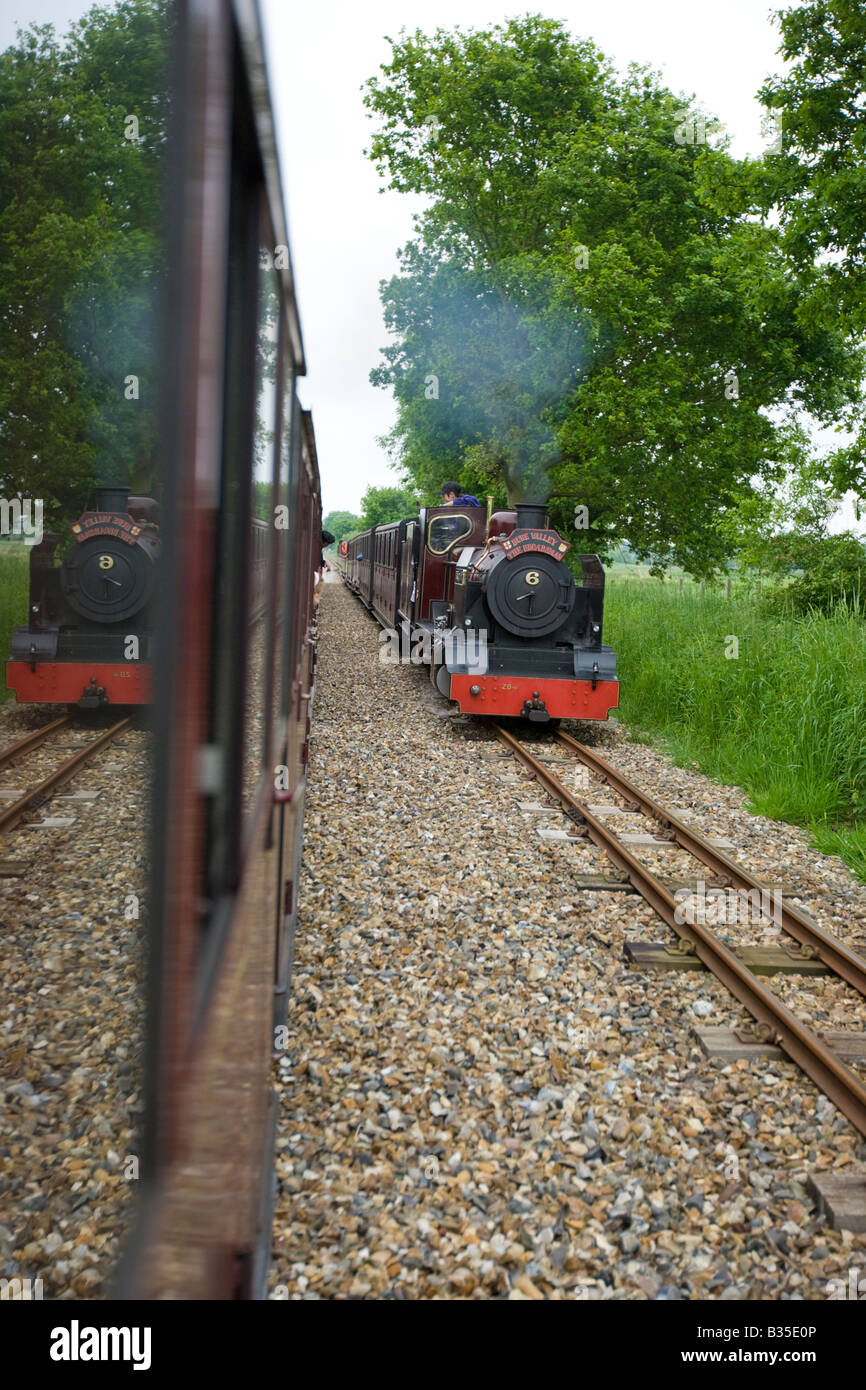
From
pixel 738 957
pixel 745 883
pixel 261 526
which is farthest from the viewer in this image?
pixel 745 883

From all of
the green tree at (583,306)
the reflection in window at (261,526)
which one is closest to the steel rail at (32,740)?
the reflection in window at (261,526)

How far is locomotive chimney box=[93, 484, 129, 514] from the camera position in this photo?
1185mm

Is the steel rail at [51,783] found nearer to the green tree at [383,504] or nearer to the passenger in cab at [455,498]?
the passenger in cab at [455,498]

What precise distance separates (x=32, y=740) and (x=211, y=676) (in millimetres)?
304

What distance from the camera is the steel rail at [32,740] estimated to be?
1075 mm

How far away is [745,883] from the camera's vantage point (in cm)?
555

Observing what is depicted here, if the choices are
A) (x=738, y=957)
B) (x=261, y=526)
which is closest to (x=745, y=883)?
(x=738, y=957)

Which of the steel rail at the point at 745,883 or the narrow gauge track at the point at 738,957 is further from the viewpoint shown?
the steel rail at the point at 745,883

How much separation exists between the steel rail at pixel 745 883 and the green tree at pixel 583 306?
1097cm

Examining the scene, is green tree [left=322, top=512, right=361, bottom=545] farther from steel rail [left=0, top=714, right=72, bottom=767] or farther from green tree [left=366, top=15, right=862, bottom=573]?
steel rail [left=0, top=714, right=72, bottom=767]

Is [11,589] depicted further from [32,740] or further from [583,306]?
[583,306]

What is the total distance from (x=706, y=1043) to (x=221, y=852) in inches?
Result: 108

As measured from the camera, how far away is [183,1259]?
4.05 ft
